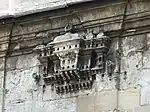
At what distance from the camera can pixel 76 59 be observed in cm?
947

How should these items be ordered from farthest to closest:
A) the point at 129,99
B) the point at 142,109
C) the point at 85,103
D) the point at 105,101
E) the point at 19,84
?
1. the point at 19,84
2. the point at 85,103
3. the point at 105,101
4. the point at 129,99
5. the point at 142,109

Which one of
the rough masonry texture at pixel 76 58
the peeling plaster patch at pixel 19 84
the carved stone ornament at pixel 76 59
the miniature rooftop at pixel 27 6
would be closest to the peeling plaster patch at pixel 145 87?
the rough masonry texture at pixel 76 58

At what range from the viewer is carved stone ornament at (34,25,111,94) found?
941cm

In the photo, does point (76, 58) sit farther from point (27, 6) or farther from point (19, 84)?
point (27, 6)

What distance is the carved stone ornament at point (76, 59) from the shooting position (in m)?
9.41

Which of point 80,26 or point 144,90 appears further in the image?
point 80,26

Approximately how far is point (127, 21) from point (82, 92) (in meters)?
1.09

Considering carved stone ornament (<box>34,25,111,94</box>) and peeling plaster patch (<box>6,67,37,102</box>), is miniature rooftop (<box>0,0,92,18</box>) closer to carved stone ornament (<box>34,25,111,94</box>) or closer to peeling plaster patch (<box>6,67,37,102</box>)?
carved stone ornament (<box>34,25,111,94</box>)

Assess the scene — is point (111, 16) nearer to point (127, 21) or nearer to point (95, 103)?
point (127, 21)

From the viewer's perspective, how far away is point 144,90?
9.03 metres

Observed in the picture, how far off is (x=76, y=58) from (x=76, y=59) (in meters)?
0.01

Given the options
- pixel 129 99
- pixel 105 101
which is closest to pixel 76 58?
pixel 105 101

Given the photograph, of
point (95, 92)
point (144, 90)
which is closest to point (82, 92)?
point (95, 92)

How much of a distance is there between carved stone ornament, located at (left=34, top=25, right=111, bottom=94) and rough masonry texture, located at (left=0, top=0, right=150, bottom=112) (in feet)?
0.04
